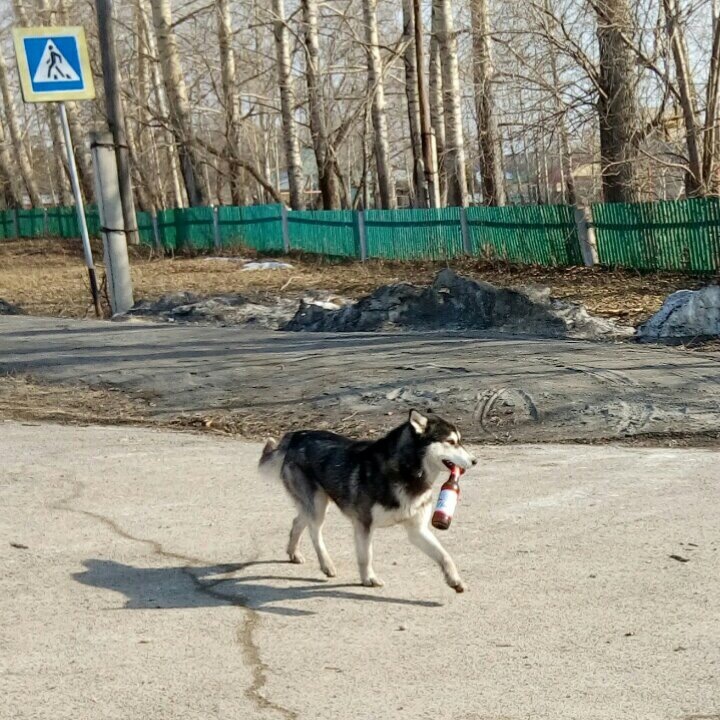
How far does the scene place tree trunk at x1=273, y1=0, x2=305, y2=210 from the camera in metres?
31.6

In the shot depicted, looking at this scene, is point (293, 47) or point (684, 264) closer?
point (684, 264)

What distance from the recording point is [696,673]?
4.46m

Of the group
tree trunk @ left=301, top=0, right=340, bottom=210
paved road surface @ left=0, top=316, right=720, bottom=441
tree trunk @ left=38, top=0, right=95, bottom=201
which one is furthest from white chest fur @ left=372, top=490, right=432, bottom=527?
tree trunk @ left=38, top=0, right=95, bottom=201

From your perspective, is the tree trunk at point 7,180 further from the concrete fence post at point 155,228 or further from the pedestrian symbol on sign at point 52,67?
the pedestrian symbol on sign at point 52,67

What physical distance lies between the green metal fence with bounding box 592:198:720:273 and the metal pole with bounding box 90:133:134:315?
7713 mm

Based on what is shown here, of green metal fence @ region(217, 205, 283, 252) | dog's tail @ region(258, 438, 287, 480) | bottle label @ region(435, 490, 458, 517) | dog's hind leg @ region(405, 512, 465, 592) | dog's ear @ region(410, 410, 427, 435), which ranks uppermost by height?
green metal fence @ region(217, 205, 283, 252)

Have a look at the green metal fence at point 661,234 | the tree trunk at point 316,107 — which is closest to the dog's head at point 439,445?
the green metal fence at point 661,234

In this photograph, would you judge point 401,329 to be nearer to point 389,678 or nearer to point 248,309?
point 248,309

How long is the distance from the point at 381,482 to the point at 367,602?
A: 1.78ft

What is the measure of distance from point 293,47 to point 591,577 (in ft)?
111

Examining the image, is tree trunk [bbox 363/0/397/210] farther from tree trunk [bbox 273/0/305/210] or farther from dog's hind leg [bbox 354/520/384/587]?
dog's hind leg [bbox 354/520/384/587]

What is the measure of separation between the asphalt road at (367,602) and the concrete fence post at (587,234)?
12.2 metres

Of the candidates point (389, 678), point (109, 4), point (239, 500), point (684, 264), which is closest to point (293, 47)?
point (109, 4)

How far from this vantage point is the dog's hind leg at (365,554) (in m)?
5.61
